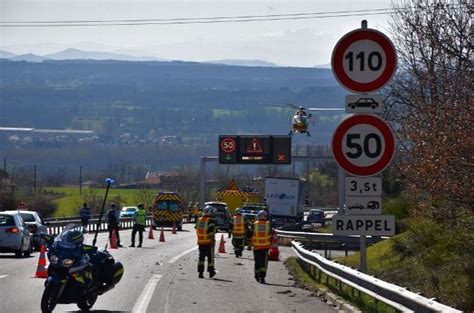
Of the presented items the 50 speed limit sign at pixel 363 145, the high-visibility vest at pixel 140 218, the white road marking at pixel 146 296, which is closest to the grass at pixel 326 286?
the white road marking at pixel 146 296

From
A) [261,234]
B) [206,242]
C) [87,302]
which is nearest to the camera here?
[87,302]

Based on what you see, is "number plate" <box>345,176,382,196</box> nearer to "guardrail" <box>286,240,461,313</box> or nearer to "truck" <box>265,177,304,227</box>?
"guardrail" <box>286,240,461,313</box>

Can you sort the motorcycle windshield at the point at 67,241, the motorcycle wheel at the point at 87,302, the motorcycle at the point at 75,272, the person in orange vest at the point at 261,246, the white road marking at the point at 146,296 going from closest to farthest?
the motorcycle at the point at 75,272 → the motorcycle windshield at the point at 67,241 → the motorcycle wheel at the point at 87,302 → the white road marking at the point at 146,296 → the person in orange vest at the point at 261,246

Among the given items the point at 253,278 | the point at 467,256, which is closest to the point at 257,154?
the point at 253,278

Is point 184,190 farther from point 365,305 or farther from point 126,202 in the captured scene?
point 365,305

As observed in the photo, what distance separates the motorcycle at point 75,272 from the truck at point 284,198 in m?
51.9

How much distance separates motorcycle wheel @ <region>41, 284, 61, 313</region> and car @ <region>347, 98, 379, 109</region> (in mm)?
5974

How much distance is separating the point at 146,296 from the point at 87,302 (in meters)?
2.49

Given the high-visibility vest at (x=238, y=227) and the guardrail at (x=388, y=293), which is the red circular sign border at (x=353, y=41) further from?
the high-visibility vest at (x=238, y=227)

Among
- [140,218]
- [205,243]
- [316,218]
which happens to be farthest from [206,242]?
[316,218]

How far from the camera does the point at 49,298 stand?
618 inches

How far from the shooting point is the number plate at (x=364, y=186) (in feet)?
39.3

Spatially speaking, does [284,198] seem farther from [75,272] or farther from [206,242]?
[75,272]

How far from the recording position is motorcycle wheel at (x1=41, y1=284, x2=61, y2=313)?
15686mm
